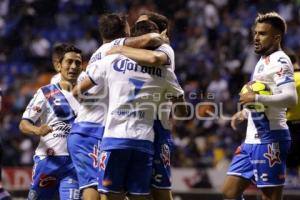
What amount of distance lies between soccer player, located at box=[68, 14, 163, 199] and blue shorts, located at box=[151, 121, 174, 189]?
0.60m

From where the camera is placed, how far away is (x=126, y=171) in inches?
287

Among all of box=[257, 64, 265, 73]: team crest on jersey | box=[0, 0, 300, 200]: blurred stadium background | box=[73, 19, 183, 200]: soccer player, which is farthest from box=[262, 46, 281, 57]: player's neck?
box=[0, 0, 300, 200]: blurred stadium background

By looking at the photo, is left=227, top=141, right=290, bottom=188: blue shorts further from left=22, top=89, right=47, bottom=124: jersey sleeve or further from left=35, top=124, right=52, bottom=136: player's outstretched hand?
left=22, top=89, right=47, bottom=124: jersey sleeve

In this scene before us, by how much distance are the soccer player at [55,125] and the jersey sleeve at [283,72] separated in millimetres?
2398

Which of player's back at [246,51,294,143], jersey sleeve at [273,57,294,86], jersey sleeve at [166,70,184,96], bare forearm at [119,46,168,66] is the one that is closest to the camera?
bare forearm at [119,46,168,66]

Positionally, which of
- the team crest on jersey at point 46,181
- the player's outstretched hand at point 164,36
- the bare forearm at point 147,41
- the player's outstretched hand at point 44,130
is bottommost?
the team crest on jersey at point 46,181

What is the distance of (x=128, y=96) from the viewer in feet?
23.7

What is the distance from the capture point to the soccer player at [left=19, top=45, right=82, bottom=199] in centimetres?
913

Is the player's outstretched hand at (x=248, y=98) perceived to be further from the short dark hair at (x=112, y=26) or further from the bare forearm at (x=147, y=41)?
the short dark hair at (x=112, y=26)

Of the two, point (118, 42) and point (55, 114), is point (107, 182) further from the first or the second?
point (55, 114)

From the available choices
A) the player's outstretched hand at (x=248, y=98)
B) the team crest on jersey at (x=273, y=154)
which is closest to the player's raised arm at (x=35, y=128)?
the player's outstretched hand at (x=248, y=98)

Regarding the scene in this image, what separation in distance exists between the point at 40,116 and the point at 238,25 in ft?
35.4

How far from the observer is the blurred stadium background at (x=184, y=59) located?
16.2 m

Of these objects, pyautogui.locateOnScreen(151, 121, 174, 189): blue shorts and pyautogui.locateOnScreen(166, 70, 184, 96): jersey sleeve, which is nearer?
pyautogui.locateOnScreen(166, 70, 184, 96): jersey sleeve
